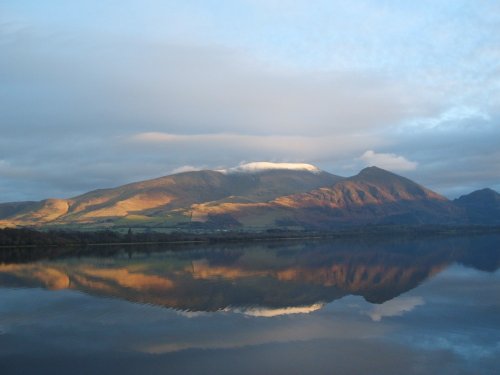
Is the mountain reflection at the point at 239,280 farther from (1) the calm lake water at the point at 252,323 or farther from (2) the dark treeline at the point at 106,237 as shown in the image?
(2) the dark treeline at the point at 106,237

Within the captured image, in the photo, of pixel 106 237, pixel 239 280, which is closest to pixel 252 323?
pixel 239 280

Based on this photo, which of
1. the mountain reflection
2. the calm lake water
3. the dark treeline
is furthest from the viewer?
the dark treeline

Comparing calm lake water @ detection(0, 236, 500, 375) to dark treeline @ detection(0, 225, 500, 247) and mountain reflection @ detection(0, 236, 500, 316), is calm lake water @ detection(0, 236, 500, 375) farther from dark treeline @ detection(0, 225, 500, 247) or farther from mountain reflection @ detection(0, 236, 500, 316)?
dark treeline @ detection(0, 225, 500, 247)

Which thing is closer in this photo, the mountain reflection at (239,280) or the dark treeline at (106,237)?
the mountain reflection at (239,280)

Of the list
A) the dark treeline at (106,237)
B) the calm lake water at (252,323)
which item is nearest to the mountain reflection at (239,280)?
the calm lake water at (252,323)

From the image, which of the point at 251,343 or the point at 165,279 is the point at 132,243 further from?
the point at 251,343

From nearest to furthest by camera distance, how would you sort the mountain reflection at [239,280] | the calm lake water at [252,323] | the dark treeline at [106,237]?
1. the calm lake water at [252,323]
2. the mountain reflection at [239,280]
3. the dark treeline at [106,237]

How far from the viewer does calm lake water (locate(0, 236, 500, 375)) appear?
67.2 ft

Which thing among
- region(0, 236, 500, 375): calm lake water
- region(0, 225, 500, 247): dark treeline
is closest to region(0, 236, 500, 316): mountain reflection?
region(0, 236, 500, 375): calm lake water

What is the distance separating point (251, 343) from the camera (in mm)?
23547

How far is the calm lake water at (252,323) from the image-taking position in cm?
2048

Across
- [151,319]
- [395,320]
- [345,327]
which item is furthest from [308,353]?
[151,319]

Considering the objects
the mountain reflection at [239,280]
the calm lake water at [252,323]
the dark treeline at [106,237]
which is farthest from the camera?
the dark treeline at [106,237]

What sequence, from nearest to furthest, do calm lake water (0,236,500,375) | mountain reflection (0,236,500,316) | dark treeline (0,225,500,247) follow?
calm lake water (0,236,500,375)
mountain reflection (0,236,500,316)
dark treeline (0,225,500,247)
